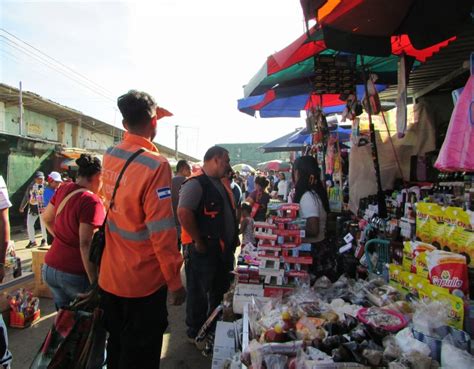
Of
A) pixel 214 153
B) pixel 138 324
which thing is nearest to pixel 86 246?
pixel 138 324

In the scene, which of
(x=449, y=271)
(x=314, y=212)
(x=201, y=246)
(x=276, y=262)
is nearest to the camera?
(x=449, y=271)

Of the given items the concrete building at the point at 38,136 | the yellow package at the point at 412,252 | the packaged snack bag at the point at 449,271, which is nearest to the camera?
the packaged snack bag at the point at 449,271

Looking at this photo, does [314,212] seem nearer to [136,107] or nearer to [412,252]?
[412,252]

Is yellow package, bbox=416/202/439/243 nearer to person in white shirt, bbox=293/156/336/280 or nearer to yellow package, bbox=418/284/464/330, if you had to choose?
yellow package, bbox=418/284/464/330

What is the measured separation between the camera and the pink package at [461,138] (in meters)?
2.17

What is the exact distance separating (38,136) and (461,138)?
23441 millimetres

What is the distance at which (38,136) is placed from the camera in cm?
2098

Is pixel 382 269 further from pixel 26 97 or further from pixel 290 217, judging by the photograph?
pixel 26 97

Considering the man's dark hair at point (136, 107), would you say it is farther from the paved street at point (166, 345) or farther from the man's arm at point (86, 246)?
the paved street at point (166, 345)

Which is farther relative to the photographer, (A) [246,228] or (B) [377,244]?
(A) [246,228]

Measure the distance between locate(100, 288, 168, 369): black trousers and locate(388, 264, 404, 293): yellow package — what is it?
1.72 metres

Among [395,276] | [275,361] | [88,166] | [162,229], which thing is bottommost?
[275,361]

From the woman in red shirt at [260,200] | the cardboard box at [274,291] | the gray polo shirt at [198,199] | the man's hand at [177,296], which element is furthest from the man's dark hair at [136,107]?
the woman in red shirt at [260,200]

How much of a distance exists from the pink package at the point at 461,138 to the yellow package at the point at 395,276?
2.72 ft
